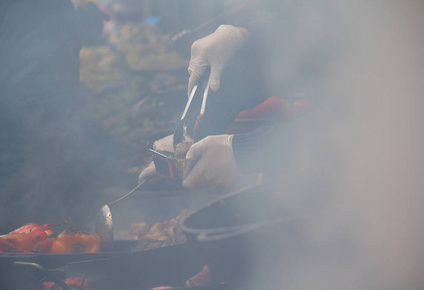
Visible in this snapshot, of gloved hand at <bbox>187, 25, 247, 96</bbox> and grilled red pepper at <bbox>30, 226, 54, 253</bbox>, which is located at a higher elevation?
gloved hand at <bbox>187, 25, 247, 96</bbox>

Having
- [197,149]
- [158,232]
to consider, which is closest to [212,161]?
[197,149]

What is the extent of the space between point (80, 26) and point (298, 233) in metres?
4.21

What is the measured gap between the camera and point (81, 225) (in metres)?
3.99

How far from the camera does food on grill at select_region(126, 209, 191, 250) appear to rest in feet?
9.14

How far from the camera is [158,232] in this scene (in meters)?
3.37

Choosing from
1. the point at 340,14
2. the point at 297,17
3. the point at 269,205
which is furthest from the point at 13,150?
the point at 340,14

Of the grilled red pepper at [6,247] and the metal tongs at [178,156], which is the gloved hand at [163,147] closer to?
the metal tongs at [178,156]

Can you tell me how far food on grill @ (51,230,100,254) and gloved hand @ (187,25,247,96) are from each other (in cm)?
157

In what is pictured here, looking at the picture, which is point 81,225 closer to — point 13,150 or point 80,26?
point 13,150

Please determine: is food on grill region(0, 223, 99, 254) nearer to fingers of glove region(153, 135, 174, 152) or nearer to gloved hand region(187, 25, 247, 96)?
fingers of glove region(153, 135, 174, 152)

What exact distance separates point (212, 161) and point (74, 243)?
1.32m

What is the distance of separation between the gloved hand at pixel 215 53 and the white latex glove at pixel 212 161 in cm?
54

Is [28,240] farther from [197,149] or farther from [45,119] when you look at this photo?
[45,119]

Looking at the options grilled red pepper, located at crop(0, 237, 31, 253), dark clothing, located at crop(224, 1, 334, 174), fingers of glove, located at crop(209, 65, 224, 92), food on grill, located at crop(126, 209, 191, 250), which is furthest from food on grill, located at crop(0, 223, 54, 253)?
fingers of glove, located at crop(209, 65, 224, 92)
